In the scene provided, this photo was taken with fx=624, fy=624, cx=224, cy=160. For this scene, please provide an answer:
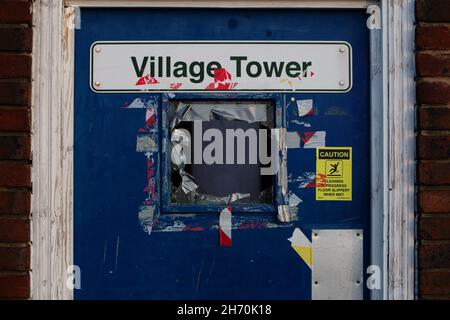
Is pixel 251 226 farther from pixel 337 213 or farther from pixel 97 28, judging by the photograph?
pixel 97 28

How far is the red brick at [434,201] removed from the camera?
7.60ft

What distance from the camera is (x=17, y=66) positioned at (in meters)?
2.33

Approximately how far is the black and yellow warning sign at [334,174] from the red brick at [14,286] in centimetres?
115

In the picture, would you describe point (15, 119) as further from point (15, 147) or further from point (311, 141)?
point (311, 141)

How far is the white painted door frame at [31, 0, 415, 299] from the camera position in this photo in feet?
7.70

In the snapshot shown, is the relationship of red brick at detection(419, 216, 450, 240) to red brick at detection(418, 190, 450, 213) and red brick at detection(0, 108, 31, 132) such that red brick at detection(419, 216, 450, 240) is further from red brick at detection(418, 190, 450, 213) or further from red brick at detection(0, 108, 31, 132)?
red brick at detection(0, 108, 31, 132)

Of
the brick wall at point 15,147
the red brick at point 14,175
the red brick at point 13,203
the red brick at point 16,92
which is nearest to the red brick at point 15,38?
the brick wall at point 15,147

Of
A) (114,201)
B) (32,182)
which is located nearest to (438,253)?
(114,201)

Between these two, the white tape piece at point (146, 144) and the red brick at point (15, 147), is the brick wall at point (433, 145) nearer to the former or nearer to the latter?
the white tape piece at point (146, 144)

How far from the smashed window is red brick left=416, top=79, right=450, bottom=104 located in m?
0.58

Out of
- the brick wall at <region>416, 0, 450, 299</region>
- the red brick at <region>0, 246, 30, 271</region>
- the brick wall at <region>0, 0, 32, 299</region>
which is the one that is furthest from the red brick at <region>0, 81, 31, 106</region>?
the brick wall at <region>416, 0, 450, 299</region>

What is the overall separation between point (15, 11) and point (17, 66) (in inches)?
8.1

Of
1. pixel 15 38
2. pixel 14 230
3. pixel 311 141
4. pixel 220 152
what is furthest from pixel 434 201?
pixel 15 38
